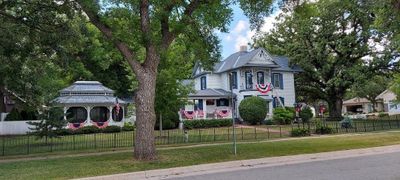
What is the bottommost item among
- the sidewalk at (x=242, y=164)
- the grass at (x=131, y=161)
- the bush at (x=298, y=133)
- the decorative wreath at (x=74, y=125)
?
the sidewalk at (x=242, y=164)

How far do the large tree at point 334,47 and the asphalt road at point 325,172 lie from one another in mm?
28848

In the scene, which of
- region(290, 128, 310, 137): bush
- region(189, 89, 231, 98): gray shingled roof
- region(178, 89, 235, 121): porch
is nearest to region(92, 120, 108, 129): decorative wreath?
region(178, 89, 235, 121): porch

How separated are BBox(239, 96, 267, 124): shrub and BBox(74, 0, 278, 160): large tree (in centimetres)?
2115

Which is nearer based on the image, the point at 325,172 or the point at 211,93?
the point at 325,172

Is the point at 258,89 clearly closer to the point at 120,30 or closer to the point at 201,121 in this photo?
the point at 201,121

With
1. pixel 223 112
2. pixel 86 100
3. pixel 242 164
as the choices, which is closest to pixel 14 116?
pixel 86 100

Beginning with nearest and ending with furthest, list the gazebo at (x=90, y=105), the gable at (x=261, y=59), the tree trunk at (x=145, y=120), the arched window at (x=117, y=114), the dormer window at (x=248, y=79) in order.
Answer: the tree trunk at (x=145, y=120) → the gazebo at (x=90, y=105) → the arched window at (x=117, y=114) → the gable at (x=261, y=59) → the dormer window at (x=248, y=79)

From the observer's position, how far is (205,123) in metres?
36.4

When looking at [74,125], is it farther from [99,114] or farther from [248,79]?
[248,79]

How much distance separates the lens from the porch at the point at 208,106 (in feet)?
124

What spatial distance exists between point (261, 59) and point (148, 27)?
2719 centimetres

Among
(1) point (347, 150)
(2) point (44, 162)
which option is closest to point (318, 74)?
(1) point (347, 150)

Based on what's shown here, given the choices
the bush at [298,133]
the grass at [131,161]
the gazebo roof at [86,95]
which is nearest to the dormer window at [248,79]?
the gazebo roof at [86,95]

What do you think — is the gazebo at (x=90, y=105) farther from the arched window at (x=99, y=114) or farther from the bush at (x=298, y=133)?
the bush at (x=298, y=133)
